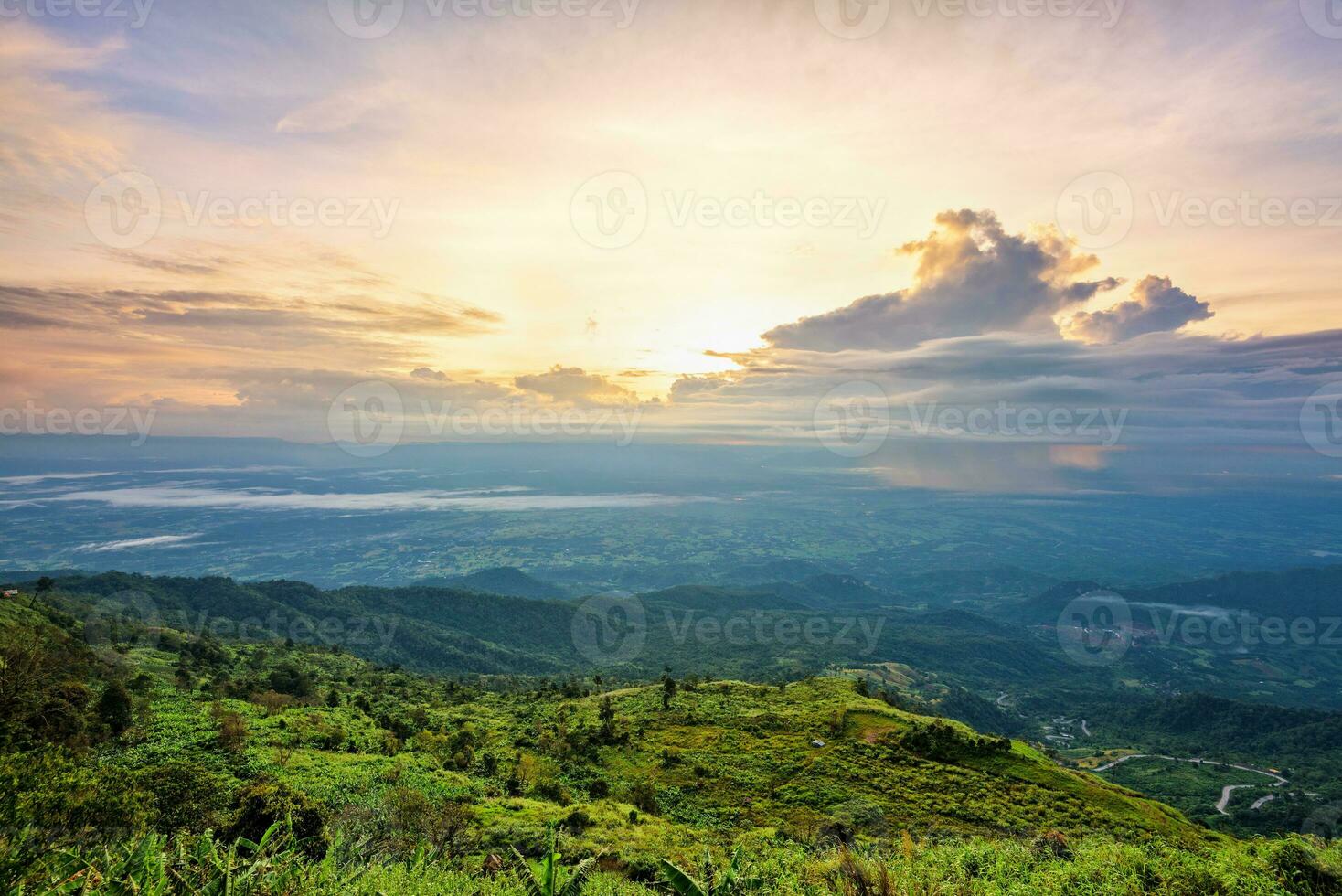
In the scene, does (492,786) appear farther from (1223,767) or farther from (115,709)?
(1223,767)

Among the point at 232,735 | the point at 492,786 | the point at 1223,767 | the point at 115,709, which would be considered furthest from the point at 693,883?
the point at 1223,767

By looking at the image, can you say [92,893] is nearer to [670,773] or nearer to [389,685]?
[670,773]

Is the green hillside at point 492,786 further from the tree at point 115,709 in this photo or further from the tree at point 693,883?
the tree at point 693,883

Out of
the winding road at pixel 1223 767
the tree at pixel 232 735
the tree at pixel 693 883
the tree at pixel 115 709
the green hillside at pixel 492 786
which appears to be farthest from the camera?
the winding road at pixel 1223 767

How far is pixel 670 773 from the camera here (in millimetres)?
45906

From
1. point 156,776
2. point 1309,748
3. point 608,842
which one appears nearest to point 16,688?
point 156,776

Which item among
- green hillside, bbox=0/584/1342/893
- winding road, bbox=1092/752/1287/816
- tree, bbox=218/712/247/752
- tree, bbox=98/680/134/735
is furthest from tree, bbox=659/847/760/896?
winding road, bbox=1092/752/1287/816

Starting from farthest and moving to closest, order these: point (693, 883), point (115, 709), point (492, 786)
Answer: point (492, 786)
point (115, 709)
point (693, 883)

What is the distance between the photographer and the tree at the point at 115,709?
111 ft

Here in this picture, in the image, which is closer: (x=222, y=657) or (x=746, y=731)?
(x=746, y=731)

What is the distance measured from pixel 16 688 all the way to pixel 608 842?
23.4 metres

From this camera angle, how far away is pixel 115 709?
34.6 metres

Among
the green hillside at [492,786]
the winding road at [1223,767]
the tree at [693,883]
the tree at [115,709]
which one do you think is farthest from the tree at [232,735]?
the winding road at [1223,767]

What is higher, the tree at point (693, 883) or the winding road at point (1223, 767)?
the tree at point (693, 883)
